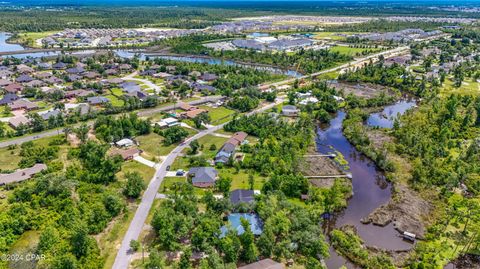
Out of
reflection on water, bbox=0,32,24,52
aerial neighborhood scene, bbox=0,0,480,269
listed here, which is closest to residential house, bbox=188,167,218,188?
aerial neighborhood scene, bbox=0,0,480,269

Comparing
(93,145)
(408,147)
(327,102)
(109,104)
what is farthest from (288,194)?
(109,104)

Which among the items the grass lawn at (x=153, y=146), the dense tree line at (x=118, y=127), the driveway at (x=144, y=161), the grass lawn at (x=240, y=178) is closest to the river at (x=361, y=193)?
the grass lawn at (x=240, y=178)

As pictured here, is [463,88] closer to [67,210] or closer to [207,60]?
[207,60]

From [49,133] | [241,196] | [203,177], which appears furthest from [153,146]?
[241,196]

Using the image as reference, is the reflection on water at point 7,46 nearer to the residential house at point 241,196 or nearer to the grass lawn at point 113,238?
the grass lawn at point 113,238

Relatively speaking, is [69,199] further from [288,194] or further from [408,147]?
[408,147]
